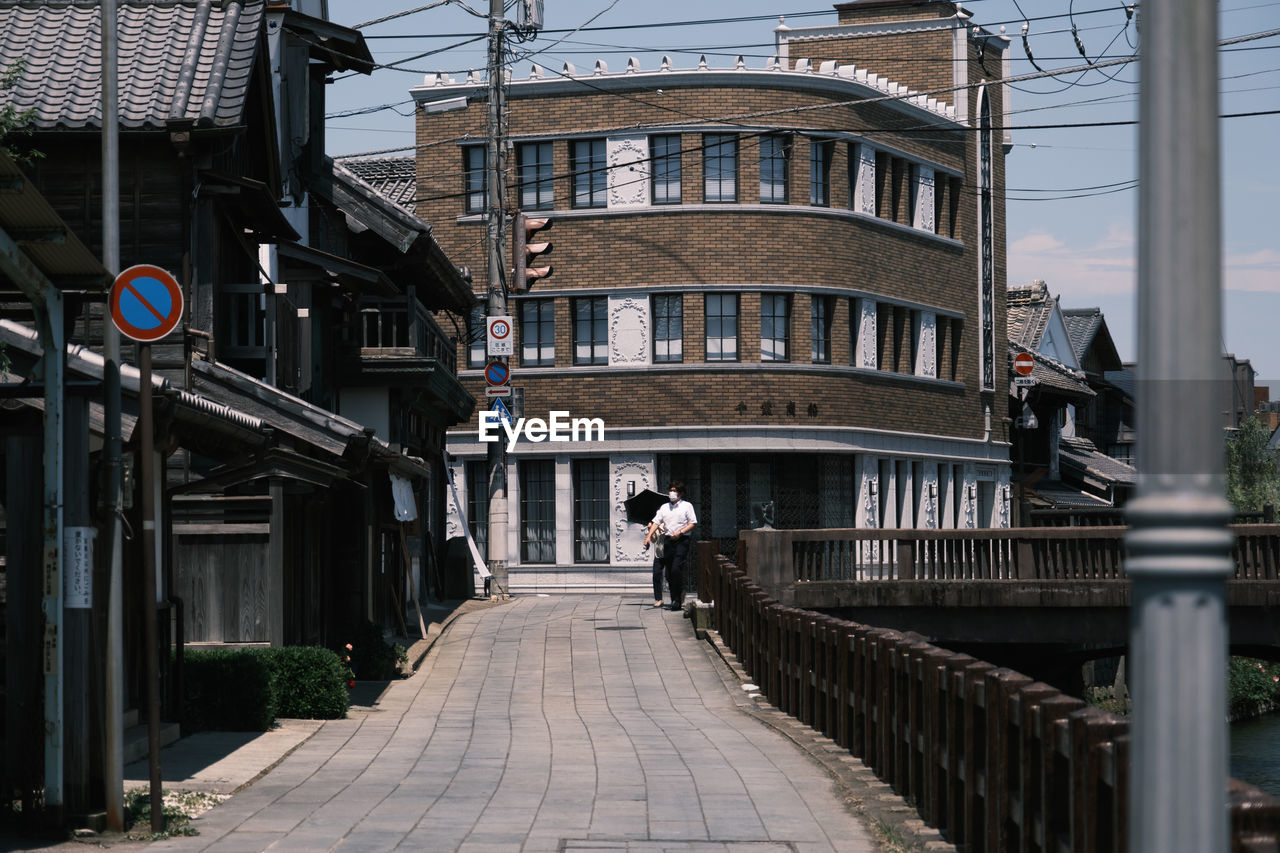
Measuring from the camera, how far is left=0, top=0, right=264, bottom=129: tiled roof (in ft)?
54.0

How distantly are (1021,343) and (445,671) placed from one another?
123ft

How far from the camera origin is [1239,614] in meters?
24.7

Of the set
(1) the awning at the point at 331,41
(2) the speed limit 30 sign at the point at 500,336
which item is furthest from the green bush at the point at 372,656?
(2) the speed limit 30 sign at the point at 500,336

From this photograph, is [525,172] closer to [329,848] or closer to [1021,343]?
[1021,343]

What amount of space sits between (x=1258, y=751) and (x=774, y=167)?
664 inches

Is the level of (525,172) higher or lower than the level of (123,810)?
higher

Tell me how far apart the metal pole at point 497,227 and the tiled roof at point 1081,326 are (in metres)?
33.4

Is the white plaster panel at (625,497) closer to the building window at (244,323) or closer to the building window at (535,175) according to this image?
the building window at (535,175)

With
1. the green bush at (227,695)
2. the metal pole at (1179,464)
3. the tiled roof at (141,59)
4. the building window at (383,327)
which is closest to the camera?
the metal pole at (1179,464)

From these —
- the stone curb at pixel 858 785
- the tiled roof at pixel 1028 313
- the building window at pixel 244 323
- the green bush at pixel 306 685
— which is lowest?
the stone curb at pixel 858 785

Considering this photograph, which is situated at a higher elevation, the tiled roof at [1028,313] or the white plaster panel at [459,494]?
the tiled roof at [1028,313]

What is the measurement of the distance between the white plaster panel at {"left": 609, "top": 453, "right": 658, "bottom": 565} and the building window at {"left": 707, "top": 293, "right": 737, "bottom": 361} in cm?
278

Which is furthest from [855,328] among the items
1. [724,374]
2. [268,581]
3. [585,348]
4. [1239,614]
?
[268,581]

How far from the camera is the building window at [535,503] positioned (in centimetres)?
3709
